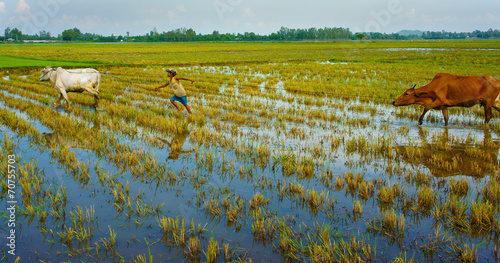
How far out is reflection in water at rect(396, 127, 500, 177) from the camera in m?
5.06

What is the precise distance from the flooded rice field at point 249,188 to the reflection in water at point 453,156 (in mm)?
26

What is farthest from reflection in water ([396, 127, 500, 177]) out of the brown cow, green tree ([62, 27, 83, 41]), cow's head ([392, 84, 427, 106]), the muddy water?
green tree ([62, 27, 83, 41])

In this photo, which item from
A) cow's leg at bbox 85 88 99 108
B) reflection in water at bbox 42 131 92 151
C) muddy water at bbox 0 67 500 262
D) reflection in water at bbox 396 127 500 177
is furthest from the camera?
cow's leg at bbox 85 88 99 108

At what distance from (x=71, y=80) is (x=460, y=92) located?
9071 millimetres

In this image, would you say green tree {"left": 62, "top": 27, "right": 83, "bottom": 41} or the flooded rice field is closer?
the flooded rice field

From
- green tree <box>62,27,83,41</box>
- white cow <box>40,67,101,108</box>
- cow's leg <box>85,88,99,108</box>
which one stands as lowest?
cow's leg <box>85,88,99,108</box>

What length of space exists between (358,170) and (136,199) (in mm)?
2919

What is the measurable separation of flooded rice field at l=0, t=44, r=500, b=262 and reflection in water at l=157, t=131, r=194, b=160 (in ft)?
0.11

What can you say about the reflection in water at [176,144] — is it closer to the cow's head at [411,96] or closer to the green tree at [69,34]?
the cow's head at [411,96]

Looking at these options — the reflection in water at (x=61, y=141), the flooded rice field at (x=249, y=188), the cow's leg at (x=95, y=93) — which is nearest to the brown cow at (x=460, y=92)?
the flooded rice field at (x=249, y=188)

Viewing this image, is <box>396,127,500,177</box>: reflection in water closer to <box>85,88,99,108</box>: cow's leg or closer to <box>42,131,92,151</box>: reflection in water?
<box>42,131,92,151</box>: reflection in water

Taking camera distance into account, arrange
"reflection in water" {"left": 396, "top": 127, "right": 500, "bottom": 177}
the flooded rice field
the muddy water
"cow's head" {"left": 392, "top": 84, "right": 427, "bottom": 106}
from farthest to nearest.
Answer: "cow's head" {"left": 392, "top": 84, "right": 427, "bottom": 106}
"reflection in water" {"left": 396, "top": 127, "right": 500, "bottom": 177}
the muddy water
the flooded rice field

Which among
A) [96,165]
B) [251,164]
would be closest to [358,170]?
[251,164]

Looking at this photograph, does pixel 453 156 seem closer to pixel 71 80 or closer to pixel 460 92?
pixel 460 92
